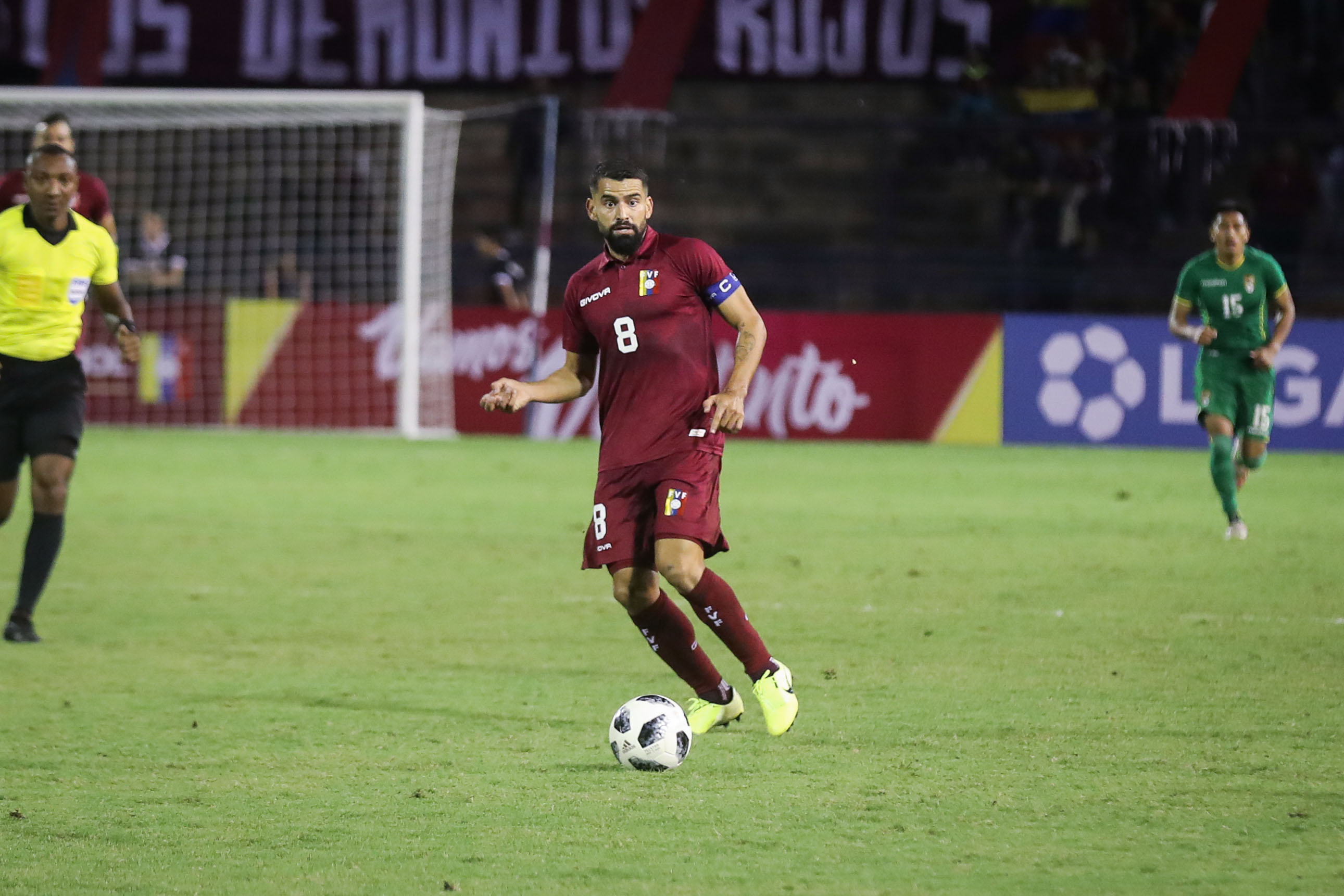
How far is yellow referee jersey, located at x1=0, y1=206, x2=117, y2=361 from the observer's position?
26.6ft

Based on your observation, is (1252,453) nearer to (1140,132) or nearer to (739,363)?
(739,363)

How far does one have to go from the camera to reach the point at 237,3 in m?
24.1

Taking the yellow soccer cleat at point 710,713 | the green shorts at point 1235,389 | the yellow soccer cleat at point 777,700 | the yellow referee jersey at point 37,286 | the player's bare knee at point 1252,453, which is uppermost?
the yellow referee jersey at point 37,286

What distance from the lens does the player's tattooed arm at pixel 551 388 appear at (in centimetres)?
584

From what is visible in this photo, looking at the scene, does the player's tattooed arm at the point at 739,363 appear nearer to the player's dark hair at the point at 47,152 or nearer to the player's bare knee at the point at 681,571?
the player's bare knee at the point at 681,571

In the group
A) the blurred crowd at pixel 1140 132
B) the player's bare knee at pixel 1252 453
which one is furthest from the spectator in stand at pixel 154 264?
the player's bare knee at pixel 1252 453

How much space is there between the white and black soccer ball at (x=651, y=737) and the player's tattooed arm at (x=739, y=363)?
89 centimetres

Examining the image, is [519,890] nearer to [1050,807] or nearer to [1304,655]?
[1050,807]

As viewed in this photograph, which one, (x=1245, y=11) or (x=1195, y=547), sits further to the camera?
(x=1245, y=11)

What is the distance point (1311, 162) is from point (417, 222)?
395 inches

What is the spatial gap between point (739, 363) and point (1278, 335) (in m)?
7.06

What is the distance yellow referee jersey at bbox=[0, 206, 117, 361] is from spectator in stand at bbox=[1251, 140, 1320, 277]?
15343mm

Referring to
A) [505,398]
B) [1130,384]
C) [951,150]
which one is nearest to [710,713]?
[505,398]

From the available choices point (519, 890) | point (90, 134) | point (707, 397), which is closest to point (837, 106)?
point (90, 134)
